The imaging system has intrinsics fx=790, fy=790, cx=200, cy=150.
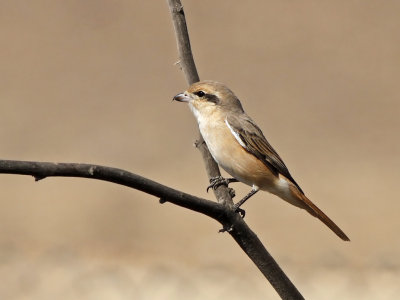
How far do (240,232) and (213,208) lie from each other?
0.44ft

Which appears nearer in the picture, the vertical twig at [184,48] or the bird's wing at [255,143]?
the vertical twig at [184,48]

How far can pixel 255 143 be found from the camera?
10.5 feet

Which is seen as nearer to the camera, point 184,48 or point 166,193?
point 166,193

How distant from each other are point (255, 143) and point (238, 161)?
6.6 inches

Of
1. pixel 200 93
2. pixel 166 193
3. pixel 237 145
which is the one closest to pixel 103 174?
pixel 166 193

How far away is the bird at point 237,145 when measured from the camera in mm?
2984

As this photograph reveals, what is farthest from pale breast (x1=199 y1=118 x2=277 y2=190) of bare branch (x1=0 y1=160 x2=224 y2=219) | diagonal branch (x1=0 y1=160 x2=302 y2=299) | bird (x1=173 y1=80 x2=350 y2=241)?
bare branch (x1=0 y1=160 x2=224 y2=219)

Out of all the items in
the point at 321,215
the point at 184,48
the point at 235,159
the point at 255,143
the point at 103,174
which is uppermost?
the point at 255,143

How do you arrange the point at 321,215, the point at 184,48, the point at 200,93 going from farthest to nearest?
the point at 200,93
the point at 321,215
the point at 184,48

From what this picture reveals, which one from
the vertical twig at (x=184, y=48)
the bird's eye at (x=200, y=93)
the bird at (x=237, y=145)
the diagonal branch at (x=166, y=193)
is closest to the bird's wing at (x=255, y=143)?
the bird at (x=237, y=145)

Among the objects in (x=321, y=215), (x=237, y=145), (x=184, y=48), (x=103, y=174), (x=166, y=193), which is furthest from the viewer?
(x=237, y=145)

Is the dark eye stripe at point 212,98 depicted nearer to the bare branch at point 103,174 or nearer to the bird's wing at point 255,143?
the bird's wing at point 255,143

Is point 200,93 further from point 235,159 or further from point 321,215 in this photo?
point 321,215

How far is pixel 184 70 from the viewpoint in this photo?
2.27 m
